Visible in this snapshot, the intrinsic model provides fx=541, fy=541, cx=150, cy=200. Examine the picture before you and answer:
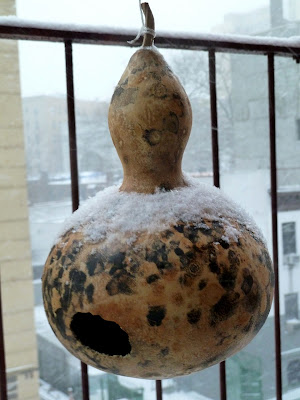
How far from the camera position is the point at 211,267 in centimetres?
72

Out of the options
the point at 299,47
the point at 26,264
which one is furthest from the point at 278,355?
the point at 26,264

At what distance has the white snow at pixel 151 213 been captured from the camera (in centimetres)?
74

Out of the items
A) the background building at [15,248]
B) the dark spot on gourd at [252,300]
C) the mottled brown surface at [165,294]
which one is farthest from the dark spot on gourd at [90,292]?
the background building at [15,248]

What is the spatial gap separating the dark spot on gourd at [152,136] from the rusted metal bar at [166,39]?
0.36 m

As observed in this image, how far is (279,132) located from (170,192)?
1875 mm

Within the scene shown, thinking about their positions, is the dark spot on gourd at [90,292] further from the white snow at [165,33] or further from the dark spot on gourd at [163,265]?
the white snow at [165,33]

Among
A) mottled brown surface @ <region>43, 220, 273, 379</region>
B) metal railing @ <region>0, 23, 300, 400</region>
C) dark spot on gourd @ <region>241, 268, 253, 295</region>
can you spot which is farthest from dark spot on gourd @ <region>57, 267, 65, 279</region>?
metal railing @ <region>0, 23, 300, 400</region>

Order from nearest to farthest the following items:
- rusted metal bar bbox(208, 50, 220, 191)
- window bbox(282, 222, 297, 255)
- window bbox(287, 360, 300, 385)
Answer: rusted metal bar bbox(208, 50, 220, 191), window bbox(287, 360, 300, 385), window bbox(282, 222, 297, 255)

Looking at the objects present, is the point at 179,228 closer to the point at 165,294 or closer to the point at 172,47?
the point at 165,294

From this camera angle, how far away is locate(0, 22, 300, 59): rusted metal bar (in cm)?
108

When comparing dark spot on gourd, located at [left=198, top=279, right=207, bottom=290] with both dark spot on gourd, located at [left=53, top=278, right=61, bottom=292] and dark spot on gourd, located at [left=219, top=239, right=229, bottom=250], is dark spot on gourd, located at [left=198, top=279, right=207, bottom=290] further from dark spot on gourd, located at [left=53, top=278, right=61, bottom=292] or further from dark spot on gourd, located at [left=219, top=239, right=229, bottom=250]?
dark spot on gourd, located at [left=53, top=278, right=61, bottom=292]

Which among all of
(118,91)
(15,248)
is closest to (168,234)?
(118,91)

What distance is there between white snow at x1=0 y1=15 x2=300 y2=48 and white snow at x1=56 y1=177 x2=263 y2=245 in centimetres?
44

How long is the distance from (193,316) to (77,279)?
6.5 inches
